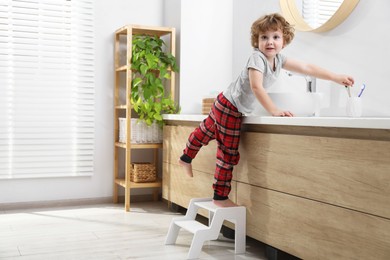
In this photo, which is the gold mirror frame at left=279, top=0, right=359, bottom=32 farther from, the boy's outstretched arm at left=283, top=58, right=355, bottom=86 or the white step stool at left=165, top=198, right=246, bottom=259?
the white step stool at left=165, top=198, right=246, bottom=259

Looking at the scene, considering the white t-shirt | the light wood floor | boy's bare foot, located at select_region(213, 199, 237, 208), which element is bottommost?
A: the light wood floor

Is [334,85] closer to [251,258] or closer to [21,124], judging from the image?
[251,258]

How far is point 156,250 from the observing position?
2389 mm

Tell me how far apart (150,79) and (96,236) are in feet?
3.63

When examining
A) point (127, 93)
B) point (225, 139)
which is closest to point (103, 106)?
point (127, 93)

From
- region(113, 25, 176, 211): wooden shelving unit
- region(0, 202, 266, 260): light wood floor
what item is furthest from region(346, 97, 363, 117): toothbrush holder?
region(113, 25, 176, 211): wooden shelving unit

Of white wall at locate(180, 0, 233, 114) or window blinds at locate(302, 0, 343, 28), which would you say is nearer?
window blinds at locate(302, 0, 343, 28)

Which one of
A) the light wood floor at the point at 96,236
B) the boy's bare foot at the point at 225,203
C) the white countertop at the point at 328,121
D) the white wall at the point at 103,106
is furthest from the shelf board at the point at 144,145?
the white countertop at the point at 328,121

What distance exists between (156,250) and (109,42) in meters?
1.73

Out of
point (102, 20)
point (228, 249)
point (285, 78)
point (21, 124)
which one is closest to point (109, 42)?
point (102, 20)

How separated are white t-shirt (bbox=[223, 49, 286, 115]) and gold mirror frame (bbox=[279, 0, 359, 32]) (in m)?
0.38

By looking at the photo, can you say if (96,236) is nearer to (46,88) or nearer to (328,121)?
(46,88)

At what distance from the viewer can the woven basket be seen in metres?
3.35

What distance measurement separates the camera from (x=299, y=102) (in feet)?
7.95
